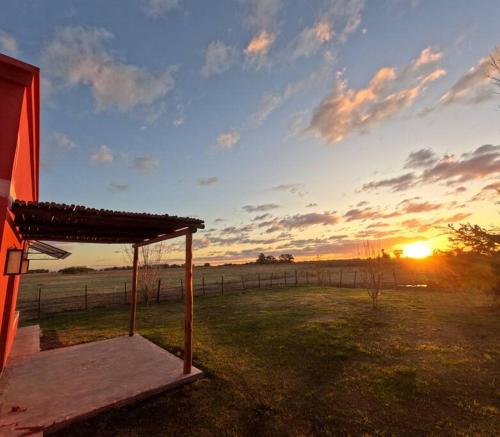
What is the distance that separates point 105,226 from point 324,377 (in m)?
6.30

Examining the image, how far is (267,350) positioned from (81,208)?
6136mm

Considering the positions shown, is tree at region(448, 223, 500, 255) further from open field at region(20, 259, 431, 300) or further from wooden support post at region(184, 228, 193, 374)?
wooden support post at region(184, 228, 193, 374)

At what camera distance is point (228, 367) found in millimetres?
6617

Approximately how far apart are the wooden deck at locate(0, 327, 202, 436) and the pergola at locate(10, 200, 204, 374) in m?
0.99

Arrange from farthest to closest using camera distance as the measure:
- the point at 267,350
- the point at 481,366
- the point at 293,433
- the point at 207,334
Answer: the point at 207,334 < the point at 267,350 < the point at 481,366 < the point at 293,433

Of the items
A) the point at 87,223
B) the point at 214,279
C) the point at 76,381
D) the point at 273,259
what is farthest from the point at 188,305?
the point at 273,259

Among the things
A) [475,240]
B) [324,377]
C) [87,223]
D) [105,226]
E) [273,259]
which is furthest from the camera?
[273,259]

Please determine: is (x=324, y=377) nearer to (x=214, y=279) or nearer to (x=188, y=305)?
(x=188, y=305)

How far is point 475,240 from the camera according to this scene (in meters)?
11.5

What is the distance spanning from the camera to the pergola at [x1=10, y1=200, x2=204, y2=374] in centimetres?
498

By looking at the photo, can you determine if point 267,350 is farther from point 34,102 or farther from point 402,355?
point 34,102

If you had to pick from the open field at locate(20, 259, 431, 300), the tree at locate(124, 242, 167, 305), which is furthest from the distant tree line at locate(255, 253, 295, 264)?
the tree at locate(124, 242, 167, 305)

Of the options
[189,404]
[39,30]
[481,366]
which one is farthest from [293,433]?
[39,30]

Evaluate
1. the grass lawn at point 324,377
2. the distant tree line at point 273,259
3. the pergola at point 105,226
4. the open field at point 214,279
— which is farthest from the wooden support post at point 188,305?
the distant tree line at point 273,259
